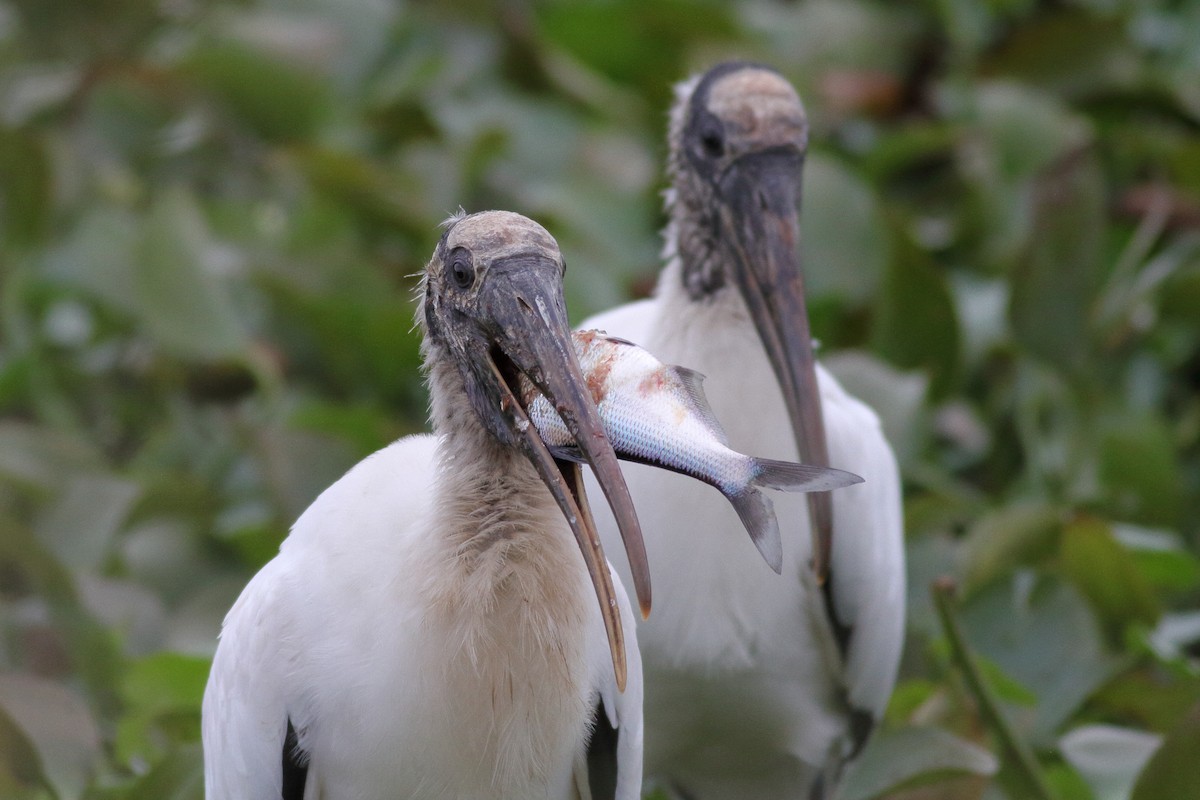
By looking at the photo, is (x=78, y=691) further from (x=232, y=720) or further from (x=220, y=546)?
(x=232, y=720)

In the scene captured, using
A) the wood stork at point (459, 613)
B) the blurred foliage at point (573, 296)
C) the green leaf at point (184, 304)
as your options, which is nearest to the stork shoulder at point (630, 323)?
the blurred foliage at point (573, 296)

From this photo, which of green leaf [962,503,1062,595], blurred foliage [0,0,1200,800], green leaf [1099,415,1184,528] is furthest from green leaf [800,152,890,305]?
green leaf [962,503,1062,595]

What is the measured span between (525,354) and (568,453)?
0.14 m

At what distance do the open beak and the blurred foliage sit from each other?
114cm

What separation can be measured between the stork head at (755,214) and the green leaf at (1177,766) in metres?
0.68

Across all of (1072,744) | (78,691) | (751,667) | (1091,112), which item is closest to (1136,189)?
(1091,112)

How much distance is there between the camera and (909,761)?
3.18 m

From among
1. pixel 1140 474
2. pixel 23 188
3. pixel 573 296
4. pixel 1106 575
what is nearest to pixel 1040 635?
pixel 1106 575

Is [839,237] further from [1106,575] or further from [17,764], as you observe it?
[17,764]

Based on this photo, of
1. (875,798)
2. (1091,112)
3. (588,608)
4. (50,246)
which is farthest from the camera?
(1091,112)

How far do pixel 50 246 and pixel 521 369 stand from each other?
120 inches

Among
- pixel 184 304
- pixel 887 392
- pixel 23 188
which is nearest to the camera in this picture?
pixel 887 392

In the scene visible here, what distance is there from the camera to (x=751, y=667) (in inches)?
121

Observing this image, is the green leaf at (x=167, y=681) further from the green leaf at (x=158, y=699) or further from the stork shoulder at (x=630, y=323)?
the stork shoulder at (x=630, y=323)
